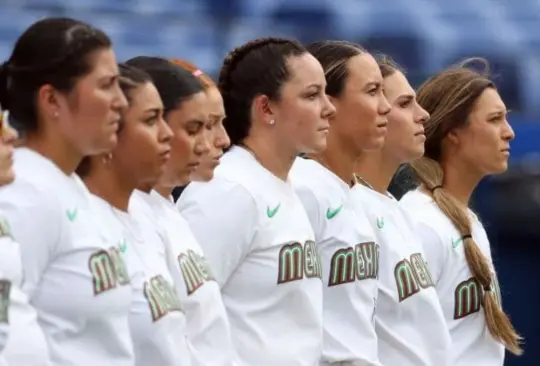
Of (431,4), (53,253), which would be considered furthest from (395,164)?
(431,4)

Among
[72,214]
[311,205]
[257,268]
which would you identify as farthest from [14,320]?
[311,205]

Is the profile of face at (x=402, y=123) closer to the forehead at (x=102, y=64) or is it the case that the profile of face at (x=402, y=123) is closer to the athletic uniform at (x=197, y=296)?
the athletic uniform at (x=197, y=296)

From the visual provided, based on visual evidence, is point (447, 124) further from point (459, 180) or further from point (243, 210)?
point (243, 210)

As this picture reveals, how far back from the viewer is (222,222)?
4270mm

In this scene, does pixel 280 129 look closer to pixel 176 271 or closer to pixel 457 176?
pixel 176 271

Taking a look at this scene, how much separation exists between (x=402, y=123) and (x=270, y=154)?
74cm

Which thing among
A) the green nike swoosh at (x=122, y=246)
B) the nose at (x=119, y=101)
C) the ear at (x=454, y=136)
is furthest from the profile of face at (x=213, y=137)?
the ear at (x=454, y=136)

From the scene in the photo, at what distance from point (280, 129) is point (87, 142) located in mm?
1144

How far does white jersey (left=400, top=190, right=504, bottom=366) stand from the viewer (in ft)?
17.3

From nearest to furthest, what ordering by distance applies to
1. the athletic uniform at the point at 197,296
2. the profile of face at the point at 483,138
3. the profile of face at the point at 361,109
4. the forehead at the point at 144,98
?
the forehead at the point at 144,98 → the athletic uniform at the point at 197,296 → the profile of face at the point at 361,109 → the profile of face at the point at 483,138

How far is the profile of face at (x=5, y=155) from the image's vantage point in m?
3.23

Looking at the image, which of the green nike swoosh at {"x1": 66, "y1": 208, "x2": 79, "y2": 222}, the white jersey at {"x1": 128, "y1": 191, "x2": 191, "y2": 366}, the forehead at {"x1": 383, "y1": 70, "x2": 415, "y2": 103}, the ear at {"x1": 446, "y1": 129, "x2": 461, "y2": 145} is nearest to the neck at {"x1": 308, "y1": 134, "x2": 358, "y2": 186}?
the forehead at {"x1": 383, "y1": 70, "x2": 415, "y2": 103}

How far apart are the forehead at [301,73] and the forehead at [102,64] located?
42.3 inches

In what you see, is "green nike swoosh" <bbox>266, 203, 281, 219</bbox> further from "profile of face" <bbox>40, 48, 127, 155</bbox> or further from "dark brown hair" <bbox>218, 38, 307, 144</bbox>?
"profile of face" <bbox>40, 48, 127, 155</bbox>
